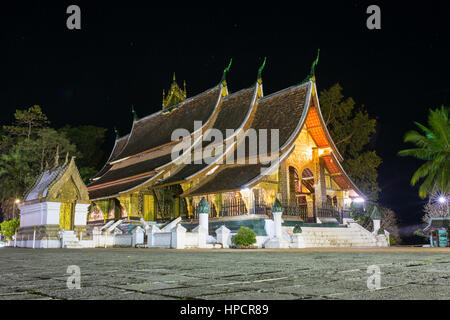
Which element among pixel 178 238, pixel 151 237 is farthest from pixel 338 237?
pixel 151 237

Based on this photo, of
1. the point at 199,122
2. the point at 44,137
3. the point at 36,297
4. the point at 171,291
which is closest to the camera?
the point at 36,297

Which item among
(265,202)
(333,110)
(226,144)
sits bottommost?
(265,202)

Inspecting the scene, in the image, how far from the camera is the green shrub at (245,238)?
12547 mm

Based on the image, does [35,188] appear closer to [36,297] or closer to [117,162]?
[117,162]

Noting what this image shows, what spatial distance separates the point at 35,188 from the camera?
16297 millimetres

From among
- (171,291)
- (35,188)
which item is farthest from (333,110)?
(171,291)

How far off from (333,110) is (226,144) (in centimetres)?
1313

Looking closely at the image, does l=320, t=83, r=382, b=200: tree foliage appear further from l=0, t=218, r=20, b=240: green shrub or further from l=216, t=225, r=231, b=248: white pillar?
l=0, t=218, r=20, b=240: green shrub

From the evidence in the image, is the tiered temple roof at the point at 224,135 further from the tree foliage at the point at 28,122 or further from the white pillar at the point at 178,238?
the tree foliage at the point at 28,122

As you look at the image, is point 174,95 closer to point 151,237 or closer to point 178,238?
point 151,237

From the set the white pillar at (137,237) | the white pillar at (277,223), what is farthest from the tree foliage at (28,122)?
the white pillar at (277,223)

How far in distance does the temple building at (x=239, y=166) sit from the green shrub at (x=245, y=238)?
166 cm
